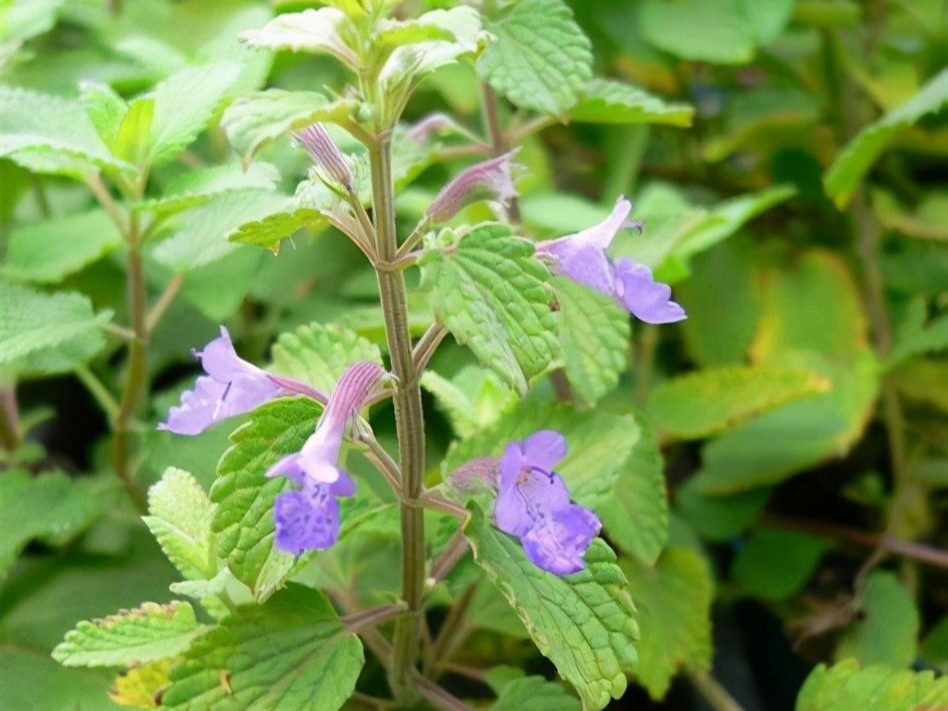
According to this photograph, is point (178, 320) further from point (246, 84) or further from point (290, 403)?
point (290, 403)

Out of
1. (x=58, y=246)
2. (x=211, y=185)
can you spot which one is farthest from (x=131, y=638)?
(x=58, y=246)

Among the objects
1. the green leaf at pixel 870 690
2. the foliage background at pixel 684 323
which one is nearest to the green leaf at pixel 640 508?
the foliage background at pixel 684 323

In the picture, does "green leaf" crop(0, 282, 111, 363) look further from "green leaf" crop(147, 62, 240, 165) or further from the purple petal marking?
the purple petal marking

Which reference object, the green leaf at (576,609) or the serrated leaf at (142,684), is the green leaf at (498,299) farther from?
the serrated leaf at (142,684)

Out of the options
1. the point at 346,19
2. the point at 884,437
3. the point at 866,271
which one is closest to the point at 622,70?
the point at 866,271

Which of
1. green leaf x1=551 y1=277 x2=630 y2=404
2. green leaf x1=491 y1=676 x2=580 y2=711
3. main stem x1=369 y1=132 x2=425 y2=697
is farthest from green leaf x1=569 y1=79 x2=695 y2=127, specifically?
green leaf x1=491 y1=676 x2=580 y2=711
